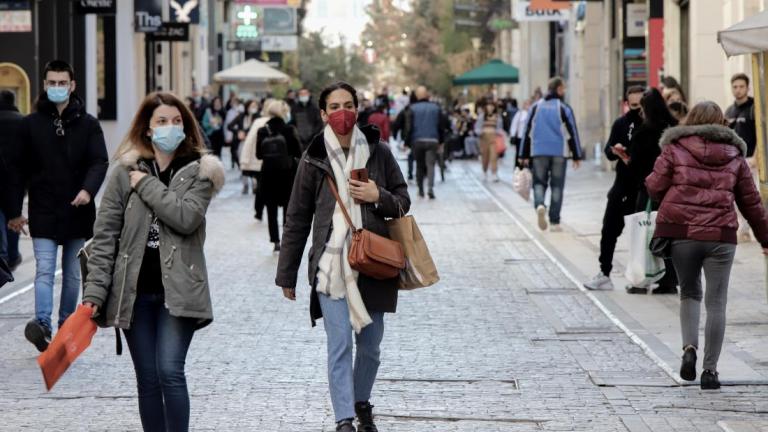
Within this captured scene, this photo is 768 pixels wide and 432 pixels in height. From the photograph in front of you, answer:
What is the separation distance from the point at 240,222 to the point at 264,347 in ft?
38.1

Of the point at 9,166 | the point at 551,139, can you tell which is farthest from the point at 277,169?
the point at 9,166

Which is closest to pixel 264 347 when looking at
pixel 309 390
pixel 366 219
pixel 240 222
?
pixel 309 390

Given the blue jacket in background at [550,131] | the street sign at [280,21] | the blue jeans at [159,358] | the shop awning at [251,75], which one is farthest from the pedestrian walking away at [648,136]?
the street sign at [280,21]

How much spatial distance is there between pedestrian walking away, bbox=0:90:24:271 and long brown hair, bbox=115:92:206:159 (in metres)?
1.64

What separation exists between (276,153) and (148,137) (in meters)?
10.9

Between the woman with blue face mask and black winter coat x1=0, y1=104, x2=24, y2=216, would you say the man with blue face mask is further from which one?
the woman with blue face mask

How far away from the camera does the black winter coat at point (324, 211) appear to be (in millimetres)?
7250

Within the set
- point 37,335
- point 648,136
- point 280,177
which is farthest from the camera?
point 280,177

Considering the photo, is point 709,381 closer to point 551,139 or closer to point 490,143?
point 551,139

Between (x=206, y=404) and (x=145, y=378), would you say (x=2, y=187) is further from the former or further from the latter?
(x=145, y=378)

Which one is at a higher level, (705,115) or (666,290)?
(705,115)

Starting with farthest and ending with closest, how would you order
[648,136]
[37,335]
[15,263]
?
[15,263] → [648,136] → [37,335]

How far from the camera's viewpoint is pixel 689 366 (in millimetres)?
9148

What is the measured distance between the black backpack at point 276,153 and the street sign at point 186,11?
21.0m
